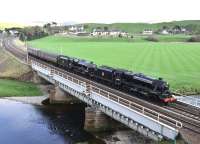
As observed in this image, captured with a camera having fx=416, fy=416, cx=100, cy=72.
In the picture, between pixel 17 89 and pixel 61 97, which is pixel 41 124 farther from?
pixel 17 89

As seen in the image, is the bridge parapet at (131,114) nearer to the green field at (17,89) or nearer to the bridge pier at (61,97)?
the bridge pier at (61,97)

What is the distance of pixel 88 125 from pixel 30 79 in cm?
4560

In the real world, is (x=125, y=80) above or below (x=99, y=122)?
above

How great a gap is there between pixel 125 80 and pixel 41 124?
12.8 metres

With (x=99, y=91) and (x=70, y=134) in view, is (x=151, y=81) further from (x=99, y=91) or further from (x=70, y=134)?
(x=70, y=134)

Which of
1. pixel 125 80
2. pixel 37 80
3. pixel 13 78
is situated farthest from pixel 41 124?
pixel 13 78

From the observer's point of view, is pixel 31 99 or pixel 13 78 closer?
pixel 31 99

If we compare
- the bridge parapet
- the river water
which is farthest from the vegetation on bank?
the bridge parapet

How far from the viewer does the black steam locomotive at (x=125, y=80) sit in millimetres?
44625

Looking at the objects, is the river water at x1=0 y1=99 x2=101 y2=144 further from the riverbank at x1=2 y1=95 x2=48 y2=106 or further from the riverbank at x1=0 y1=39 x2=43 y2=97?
the riverbank at x1=0 y1=39 x2=43 y2=97

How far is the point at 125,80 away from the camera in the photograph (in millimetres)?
52750

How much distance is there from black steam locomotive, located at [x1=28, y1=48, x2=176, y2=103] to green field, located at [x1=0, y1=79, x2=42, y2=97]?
7.65m

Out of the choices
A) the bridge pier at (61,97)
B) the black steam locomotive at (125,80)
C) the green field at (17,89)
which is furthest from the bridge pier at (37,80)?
the bridge pier at (61,97)

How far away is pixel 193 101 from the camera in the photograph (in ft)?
149
